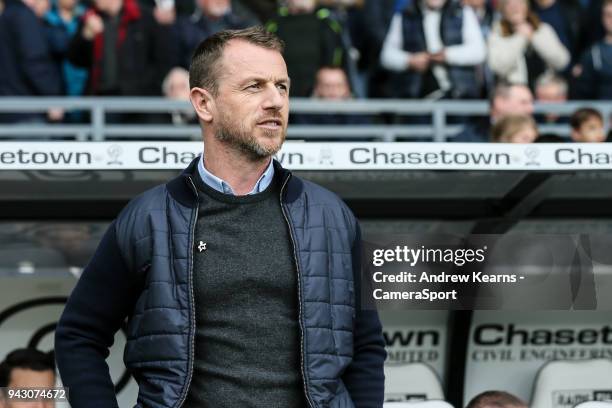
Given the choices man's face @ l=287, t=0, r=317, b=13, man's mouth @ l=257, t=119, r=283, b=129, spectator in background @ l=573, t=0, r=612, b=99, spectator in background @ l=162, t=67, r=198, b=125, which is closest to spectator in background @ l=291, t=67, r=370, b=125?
man's face @ l=287, t=0, r=317, b=13

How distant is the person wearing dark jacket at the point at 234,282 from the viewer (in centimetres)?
282

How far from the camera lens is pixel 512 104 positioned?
7727 millimetres

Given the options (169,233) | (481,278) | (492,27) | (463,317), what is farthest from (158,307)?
(492,27)

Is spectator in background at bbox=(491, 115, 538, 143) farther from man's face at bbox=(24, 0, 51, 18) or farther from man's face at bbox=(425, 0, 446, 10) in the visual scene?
man's face at bbox=(24, 0, 51, 18)

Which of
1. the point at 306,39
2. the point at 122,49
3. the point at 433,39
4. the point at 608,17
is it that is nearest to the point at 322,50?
the point at 306,39

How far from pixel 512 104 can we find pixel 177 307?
5.20 metres

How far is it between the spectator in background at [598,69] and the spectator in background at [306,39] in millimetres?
2006

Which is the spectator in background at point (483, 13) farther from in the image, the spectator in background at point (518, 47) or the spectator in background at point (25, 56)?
the spectator in background at point (25, 56)

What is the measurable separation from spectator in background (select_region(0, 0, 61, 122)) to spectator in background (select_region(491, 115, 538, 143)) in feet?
12.7

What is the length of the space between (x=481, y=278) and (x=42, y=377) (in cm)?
200

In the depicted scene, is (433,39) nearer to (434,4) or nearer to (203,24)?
(434,4)

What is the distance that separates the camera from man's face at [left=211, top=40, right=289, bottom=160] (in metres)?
2.87

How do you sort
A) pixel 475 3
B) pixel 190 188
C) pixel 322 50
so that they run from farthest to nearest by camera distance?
pixel 475 3 → pixel 322 50 → pixel 190 188

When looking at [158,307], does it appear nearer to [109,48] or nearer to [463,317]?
[463,317]
